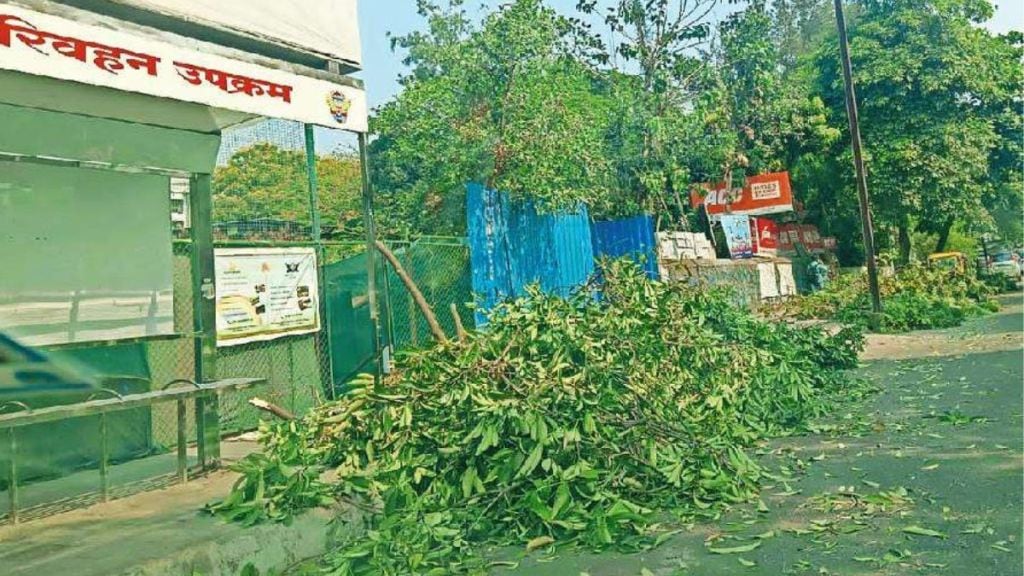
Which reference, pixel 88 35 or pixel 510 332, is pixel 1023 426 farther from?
pixel 88 35

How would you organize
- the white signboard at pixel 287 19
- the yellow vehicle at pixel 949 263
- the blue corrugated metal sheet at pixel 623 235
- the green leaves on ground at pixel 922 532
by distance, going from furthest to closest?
the yellow vehicle at pixel 949 263
the blue corrugated metal sheet at pixel 623 235
the white signboard at pixel 287 19
the green leaves on ground at pixel 922 532

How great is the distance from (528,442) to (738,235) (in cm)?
1973

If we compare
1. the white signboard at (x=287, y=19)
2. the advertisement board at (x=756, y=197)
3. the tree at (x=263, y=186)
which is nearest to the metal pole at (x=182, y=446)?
the white signboard at (x=287, y=19)

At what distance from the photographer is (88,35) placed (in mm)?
4262

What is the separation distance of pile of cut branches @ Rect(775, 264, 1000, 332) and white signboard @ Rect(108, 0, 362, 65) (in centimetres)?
1155

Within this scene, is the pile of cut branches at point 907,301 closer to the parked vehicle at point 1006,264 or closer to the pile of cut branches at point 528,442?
the pile of cut branches at point 528,442

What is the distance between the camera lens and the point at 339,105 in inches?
219

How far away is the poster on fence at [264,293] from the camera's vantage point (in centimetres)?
737

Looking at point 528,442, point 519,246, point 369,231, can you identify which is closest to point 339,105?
point 369,231

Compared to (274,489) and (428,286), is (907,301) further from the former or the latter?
(274,489)

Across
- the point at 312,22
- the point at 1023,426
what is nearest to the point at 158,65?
the point at 312,22

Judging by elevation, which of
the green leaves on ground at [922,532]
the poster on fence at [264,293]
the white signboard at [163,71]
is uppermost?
the white signboard at [163,71]

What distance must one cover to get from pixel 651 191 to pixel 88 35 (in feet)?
40.5

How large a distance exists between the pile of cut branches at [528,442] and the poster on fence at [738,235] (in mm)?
17069
